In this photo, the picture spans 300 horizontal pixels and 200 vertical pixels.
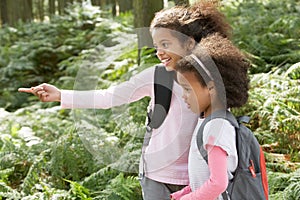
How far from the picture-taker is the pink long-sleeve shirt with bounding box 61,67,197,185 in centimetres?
249

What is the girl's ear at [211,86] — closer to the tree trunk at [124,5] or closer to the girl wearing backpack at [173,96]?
the girl wearing backpack at [173,96]

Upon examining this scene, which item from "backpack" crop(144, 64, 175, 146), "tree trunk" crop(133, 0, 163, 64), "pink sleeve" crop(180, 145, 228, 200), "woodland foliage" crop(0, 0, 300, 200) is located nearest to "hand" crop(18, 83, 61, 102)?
"woodland foliage" crop(0, 0, 300, 200)

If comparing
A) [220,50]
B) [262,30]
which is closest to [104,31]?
[262,30]

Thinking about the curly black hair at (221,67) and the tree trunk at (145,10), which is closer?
the curly black hair at (221,67)

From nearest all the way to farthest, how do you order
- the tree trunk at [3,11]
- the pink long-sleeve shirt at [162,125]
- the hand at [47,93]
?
the pink long-sleeve shirt at [162,125] < the hand at [47,93] < the tree trunk at [3,11]

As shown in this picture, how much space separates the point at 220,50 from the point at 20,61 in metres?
7.94

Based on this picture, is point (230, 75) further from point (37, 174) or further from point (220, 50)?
point (37, 174)

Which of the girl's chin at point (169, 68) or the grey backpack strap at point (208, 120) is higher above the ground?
the girl's chin at point (169, 68)

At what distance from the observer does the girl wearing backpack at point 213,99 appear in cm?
217

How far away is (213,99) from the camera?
2299 millimetres

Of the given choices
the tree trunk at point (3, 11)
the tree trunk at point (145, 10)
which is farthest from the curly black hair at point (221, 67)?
the tree trunk at point (3, 11)

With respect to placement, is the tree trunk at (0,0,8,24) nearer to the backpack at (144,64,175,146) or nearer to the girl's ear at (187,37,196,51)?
the backpack at (144,64,175,146)

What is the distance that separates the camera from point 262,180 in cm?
231

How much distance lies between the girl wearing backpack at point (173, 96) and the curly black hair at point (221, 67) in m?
0.10
